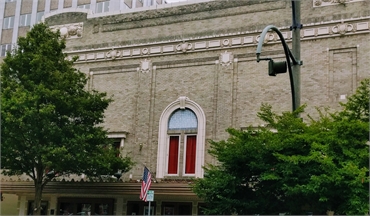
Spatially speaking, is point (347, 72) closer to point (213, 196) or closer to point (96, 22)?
point (213, 196)

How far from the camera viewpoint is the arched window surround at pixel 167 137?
27344mm

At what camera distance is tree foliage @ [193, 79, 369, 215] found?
51.0 feet

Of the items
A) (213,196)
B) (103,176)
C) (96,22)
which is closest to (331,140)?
(213,196)

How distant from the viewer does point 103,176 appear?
27766 mm

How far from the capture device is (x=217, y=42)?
2816cm

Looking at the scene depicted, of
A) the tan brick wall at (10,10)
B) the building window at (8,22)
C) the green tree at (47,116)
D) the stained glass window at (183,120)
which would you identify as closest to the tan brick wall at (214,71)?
the stained glass window at (183,120)

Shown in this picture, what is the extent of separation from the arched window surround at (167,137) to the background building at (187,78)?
0.17ft

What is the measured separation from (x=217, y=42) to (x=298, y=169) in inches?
516

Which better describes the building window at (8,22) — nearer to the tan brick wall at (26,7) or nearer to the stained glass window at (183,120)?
the tan brick wall at (26,7)

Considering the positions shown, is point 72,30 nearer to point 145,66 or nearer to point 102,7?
point 145,66

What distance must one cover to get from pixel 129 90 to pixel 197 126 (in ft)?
14.9

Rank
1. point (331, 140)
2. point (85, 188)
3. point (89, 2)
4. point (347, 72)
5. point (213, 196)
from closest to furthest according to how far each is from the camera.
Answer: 1. point (331, 140)
2. point (213, 196)
3. point (347, 72)
4. point (85, 188)
5. point (89, 2)

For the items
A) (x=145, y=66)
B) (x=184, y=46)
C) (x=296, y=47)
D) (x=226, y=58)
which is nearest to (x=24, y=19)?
(x=145, y=66)

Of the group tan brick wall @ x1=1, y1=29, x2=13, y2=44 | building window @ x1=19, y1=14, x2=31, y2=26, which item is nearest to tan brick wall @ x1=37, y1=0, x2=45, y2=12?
building window @ x1=19, y1=14, x2=31, y2=26
